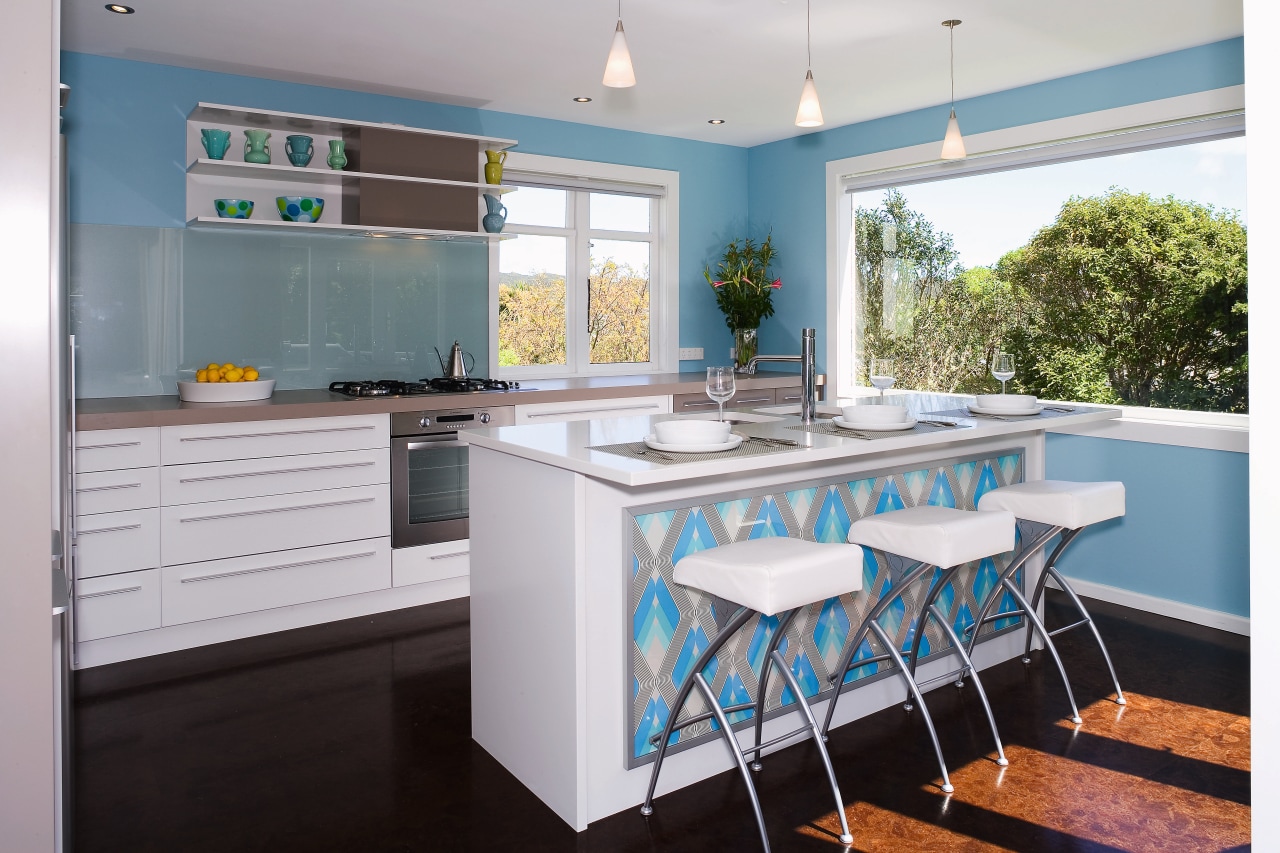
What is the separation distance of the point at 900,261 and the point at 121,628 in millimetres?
4332

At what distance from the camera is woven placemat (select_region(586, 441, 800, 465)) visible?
2.29 meters

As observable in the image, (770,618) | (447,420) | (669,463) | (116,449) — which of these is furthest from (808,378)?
(116,449)

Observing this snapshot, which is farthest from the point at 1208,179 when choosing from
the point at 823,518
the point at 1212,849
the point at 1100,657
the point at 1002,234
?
the point at 1212,849

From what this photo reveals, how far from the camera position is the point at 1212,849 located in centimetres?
226

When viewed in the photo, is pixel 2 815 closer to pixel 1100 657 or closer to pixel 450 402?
pixel 450 402

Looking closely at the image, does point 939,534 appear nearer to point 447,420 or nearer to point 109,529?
point 447,420

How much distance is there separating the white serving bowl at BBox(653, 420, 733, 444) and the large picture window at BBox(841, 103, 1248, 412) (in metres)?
2.62

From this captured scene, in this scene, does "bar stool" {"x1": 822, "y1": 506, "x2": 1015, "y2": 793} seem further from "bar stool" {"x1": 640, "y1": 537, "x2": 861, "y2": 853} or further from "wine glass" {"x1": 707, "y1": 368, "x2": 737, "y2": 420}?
"wine glass" {"x1": 707, "y1": 368, "x2": 737, "y2": 420}

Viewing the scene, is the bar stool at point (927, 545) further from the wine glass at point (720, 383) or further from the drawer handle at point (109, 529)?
the drawer handle at point (109, 529)

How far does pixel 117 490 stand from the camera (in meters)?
3.47

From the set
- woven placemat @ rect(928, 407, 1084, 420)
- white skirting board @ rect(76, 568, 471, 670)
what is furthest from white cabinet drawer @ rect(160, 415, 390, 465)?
woven placemat @ rect(928, 407, 1084, 420)

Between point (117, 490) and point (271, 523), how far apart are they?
0.58 metres

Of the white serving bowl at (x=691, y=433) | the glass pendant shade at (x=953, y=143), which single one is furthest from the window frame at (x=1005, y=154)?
the white serving bowl at (x=691, y=433)

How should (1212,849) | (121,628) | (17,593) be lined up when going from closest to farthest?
1. (17,593)
2. (1212,849)
3. (121,628)
